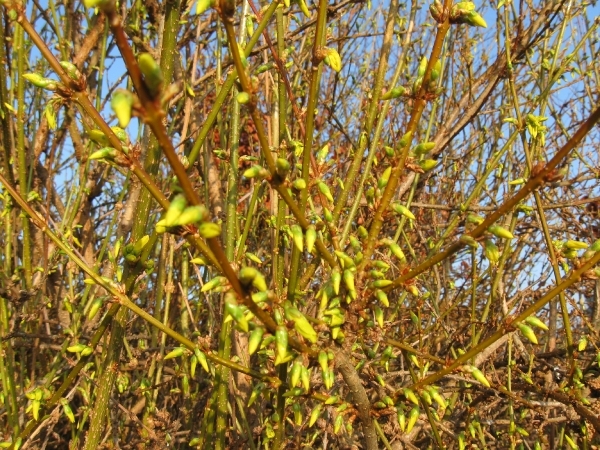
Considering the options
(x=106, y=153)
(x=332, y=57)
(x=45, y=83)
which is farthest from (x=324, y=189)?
(x=45, y=83)

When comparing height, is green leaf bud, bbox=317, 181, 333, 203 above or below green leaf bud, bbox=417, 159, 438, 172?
below

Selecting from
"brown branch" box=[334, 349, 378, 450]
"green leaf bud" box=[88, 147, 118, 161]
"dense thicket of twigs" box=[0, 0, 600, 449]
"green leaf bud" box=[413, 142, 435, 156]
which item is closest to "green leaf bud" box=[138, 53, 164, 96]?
A: "dense thicket of twigs" box=[0, 0, 600, 449]

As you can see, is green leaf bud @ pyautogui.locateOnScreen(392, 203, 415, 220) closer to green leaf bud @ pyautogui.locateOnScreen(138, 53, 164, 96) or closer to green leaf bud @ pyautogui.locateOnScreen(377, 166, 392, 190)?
green leaf bud @ pyautogui.locateOnScreen(377, 166, 392, 190)

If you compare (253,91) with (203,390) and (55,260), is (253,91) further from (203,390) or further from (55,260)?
(203,390)

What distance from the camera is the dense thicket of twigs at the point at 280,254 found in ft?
3.41

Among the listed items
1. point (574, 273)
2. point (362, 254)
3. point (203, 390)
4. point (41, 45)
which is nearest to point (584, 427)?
point (574, 273)

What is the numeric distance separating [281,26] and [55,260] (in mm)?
1468

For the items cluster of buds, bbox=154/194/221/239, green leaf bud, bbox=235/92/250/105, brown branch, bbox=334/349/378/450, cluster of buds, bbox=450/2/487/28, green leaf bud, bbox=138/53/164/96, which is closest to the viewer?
green leaf bud, bbox=138/53/164/96

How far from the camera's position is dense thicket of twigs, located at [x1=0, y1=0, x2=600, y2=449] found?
3.41 ft

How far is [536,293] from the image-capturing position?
267 cm

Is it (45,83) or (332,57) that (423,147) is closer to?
(332,57)

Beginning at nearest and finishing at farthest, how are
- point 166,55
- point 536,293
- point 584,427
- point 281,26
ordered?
point 166,55, point 281,26, point 584,427, point 536,293

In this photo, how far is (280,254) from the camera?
185 centimetres

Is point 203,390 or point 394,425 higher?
point 203,390
